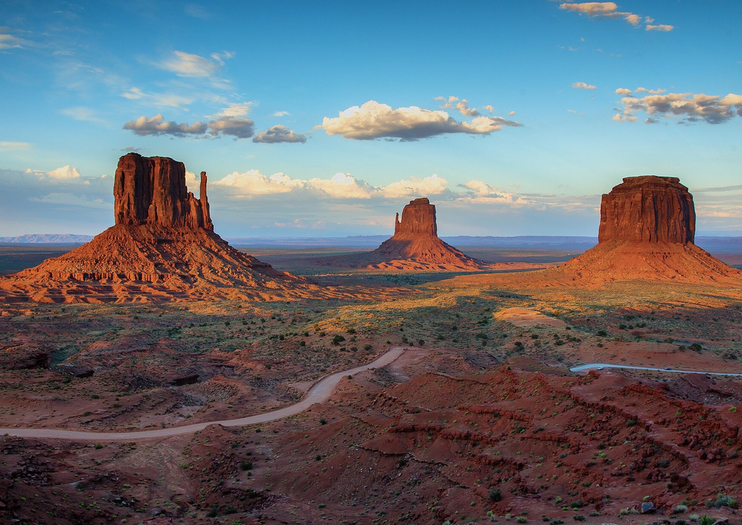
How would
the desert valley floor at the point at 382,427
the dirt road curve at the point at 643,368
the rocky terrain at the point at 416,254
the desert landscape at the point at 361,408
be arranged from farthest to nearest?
the rocky terrain at the point at 416,254 → the dirt road curve at the point at 643,368 → the desert landscape at the point at 361,408 → the desert valley floor at the point at 382,427

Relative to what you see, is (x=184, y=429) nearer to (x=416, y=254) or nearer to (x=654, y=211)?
(x=654, y=211)

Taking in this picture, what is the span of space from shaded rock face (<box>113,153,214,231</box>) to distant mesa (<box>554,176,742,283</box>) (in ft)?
255

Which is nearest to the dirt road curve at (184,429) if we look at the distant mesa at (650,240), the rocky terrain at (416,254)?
the distant mesa at (650,240)

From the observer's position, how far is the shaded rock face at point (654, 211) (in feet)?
363

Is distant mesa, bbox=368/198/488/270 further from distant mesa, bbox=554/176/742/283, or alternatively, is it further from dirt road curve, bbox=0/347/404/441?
dirt road curve, bbox=0/347/404/441

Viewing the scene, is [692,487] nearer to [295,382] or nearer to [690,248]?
[295,382]

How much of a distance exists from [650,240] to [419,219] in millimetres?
91311

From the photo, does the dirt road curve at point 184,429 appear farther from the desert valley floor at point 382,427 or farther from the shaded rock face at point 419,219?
the shaded rock face at point 419,219

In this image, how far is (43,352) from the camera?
40562 mm

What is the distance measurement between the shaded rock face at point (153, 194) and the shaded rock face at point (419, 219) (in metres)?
109

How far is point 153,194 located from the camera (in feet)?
296

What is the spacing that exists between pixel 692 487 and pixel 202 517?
49.4 ft

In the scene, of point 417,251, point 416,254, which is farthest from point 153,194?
point 417,251

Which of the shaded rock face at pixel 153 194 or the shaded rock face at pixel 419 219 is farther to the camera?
the shaded rock face at pixel 419 219
